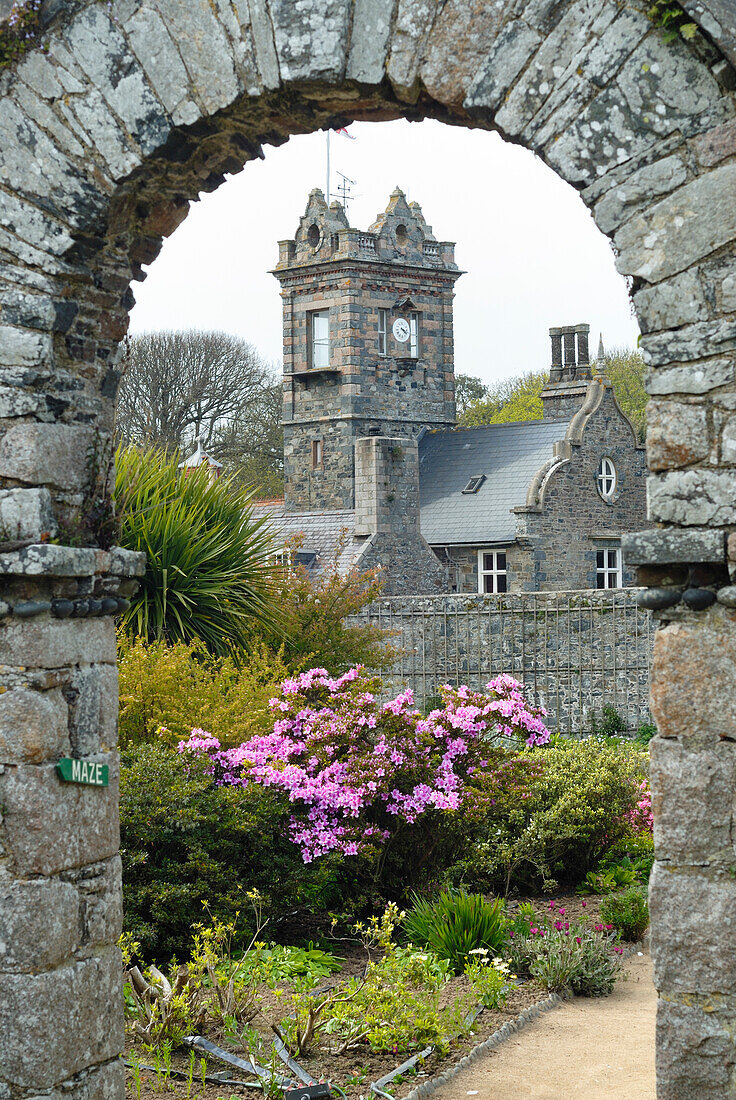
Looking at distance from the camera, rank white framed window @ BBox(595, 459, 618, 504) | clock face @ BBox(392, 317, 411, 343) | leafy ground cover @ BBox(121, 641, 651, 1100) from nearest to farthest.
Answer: leafy ground cover @ BBox(121, 641, 651, 1100)
white framed window @ BBox(595, 459, 618, 504)
clock face @ BBox(392, 317, 411, 343)

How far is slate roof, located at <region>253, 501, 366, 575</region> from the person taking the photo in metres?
21.6

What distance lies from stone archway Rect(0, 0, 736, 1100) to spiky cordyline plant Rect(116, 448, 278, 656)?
502cm

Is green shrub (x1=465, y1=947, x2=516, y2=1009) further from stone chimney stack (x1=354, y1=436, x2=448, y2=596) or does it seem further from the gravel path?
stone chimney stack (x1=354, y1=436, x2=448, y2=596)

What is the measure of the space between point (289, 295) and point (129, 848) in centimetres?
2616

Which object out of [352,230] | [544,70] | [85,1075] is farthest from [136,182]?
[352,230]

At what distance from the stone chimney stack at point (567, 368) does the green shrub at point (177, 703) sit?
78.4ft

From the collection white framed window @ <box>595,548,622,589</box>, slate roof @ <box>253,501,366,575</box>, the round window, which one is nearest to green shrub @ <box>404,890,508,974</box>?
slate roof @ <box>253,501,366,575</box>

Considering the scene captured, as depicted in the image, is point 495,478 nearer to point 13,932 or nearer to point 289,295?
point 289,295

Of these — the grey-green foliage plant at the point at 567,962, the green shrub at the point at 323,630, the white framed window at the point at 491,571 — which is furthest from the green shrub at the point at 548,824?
the white framed window at the point at 491,571

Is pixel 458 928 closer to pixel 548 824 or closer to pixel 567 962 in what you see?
pixel 567 962

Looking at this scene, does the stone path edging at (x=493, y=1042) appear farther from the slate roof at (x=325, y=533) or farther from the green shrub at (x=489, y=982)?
the slate roof at (x=325, y=533)

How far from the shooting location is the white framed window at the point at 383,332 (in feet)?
102

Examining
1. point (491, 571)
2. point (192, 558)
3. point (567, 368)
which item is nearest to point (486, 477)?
point (491, 571)

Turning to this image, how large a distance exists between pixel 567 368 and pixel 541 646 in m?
17.2
